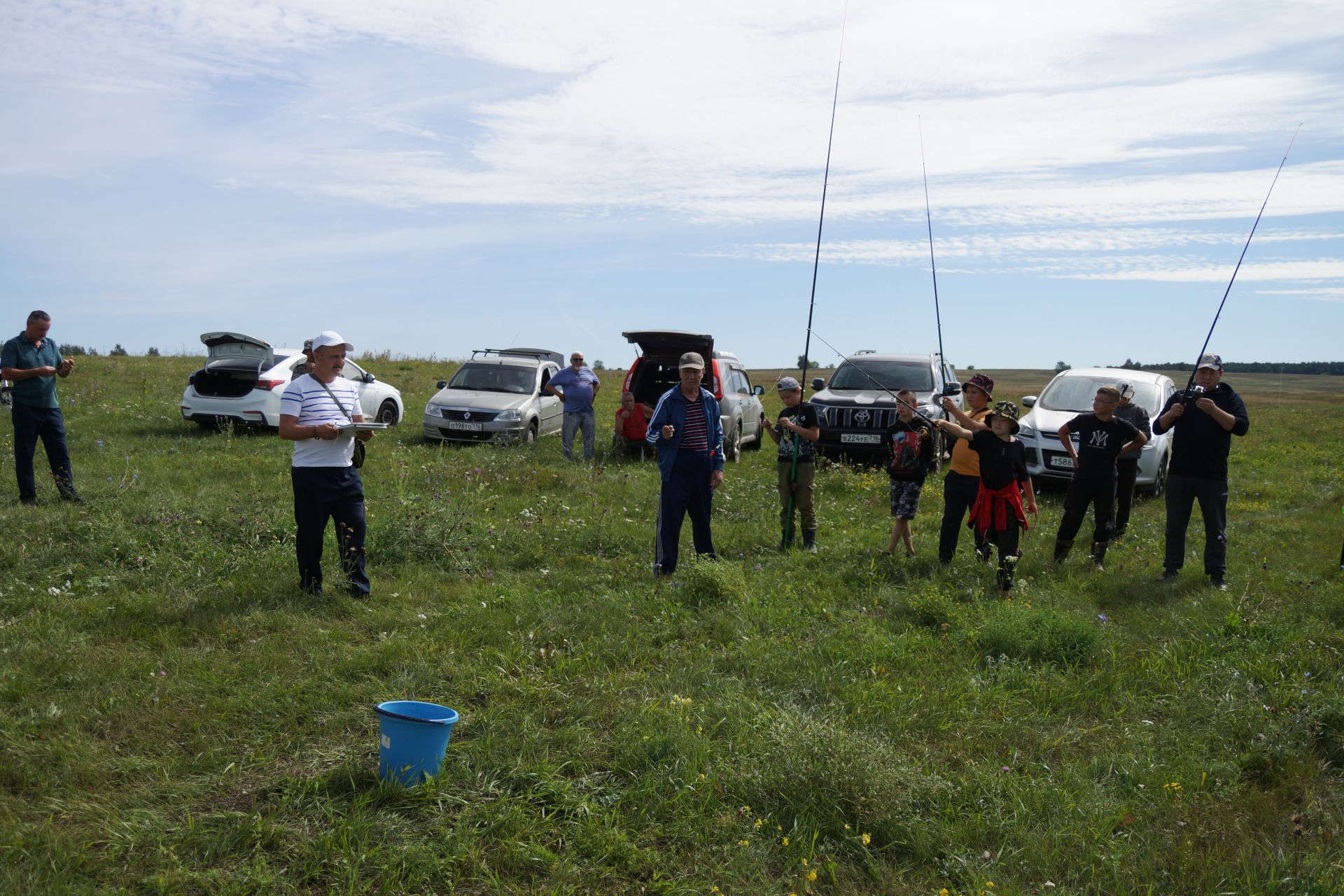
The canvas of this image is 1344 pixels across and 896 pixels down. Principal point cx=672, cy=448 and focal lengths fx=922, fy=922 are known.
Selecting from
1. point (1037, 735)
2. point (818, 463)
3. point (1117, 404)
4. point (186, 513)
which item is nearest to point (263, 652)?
point (186, 513)

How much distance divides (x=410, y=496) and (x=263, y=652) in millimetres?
4264

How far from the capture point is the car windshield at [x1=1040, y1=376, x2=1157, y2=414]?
1353cm

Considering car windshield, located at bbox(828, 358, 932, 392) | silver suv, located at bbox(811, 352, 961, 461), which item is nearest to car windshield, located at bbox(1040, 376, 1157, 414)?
silver suv, located at bbox(811, 352, 961, 461)

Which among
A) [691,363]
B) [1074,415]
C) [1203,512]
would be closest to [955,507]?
[1203,512]

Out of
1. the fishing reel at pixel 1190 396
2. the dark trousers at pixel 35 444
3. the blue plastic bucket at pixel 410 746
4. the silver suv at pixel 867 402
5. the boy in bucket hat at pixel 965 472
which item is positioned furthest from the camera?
the silver suv at pixel 867 402

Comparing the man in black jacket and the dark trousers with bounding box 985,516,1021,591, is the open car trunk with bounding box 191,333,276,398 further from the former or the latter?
the man in black jacket

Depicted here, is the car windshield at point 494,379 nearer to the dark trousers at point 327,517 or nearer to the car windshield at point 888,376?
the car windshield at point 888,376

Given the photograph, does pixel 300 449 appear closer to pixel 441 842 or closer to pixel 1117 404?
pixel 441 842

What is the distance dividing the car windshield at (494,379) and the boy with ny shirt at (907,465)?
9023 millimetres

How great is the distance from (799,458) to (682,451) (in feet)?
5.52

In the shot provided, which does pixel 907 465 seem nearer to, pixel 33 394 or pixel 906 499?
pixel 906 499

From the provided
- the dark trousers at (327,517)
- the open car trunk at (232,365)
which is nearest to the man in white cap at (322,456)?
the dark trousers at (327,517)

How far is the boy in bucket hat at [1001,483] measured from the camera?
739 centimetres

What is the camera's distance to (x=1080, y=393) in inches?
549
